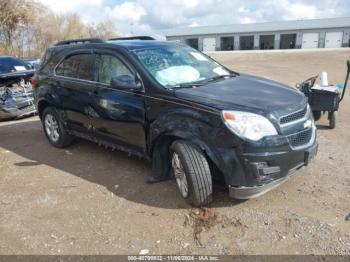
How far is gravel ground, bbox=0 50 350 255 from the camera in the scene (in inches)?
126

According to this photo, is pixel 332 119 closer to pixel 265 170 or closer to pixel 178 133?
pixel 265 170

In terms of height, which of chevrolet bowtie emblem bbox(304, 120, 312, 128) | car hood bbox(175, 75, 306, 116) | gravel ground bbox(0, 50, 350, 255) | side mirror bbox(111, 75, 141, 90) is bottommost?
gravel ground bbox(0, 50, 350, 255)

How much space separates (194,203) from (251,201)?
0.69 m

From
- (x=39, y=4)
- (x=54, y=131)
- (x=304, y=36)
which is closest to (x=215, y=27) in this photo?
(x=304, y=36)

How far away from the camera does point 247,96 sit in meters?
3.67

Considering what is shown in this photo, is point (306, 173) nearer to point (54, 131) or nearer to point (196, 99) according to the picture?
point (196, 99)

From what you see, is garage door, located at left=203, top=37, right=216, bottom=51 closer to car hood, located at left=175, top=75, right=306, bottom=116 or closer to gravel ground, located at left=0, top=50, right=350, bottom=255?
gravel ground, located at left=0, top=50, right=350, bottom=255

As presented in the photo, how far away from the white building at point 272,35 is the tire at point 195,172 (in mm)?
60308

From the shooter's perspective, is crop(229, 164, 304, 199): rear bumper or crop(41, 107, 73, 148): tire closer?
crop(229, 164, 304, 199): rear bumper

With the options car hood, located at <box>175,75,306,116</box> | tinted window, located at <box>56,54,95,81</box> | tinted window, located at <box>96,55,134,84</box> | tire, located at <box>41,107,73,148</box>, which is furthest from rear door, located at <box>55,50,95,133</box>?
car hood, located at <box>175,75,306,116</box>

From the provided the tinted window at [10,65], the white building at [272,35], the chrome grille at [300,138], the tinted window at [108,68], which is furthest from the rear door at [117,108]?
the white building at [272,35]

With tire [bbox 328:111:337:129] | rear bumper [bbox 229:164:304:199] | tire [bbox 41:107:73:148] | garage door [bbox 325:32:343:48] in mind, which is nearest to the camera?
rear bumper [bbox 229:164:304:199]

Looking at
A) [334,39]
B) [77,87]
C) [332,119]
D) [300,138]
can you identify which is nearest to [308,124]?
[300,138]

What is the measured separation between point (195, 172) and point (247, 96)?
39.6 inches
